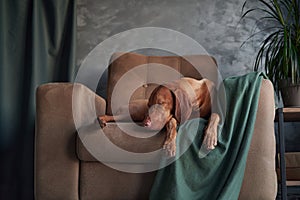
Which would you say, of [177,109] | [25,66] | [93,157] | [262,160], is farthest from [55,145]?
[25,66]

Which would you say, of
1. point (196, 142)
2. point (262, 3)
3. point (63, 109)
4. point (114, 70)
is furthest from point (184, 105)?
point (262, 3)

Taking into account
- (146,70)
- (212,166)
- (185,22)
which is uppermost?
(185,22)

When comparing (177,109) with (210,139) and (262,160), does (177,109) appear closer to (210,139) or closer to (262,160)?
(210,139)

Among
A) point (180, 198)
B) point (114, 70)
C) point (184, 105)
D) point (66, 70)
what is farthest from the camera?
point (66, 70)

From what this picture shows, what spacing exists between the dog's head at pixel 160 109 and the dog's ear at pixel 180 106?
0.02 meters

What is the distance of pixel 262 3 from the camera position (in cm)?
302

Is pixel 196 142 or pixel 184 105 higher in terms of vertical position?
pixel 184 105

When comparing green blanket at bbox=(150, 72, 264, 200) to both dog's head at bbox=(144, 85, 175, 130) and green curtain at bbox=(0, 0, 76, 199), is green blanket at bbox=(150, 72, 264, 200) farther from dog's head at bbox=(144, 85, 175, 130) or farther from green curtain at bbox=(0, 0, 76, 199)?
green curtain at bbox=(0, 0, 76, 199)

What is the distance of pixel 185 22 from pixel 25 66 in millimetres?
1136

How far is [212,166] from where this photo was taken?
1.80 metres

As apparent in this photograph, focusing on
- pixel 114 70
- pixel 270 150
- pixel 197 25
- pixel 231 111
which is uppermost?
pixel 197 25

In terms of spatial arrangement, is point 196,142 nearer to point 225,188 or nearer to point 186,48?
point 225,188

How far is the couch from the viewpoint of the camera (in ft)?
6.03

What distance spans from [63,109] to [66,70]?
103 cm
